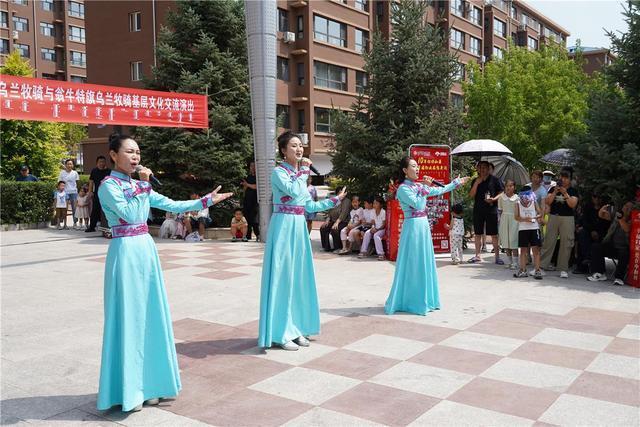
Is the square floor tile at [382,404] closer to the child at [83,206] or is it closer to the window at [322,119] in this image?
the child at [83,206]

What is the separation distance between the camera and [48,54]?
2339 inches

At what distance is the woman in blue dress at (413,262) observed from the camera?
704cm

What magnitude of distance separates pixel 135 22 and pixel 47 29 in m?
33.1

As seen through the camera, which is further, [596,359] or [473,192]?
[473,192]

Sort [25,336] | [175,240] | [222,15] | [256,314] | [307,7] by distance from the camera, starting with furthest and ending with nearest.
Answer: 1. [307,7]
2. [222,15]
3. [175,240]
4. [256,314]
5. [25,336]

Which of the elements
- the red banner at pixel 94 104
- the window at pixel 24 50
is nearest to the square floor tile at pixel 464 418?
the red banner at pixel 94 104

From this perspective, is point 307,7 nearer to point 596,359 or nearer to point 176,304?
point 176,304

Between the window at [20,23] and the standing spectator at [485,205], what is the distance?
5817 centimetres

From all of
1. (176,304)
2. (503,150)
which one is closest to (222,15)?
(503,150)

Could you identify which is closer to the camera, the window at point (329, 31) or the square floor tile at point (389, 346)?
the square floor tile at point (389, 346)

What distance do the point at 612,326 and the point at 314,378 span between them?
370 centimetres

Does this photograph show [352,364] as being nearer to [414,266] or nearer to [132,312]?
[132,312]

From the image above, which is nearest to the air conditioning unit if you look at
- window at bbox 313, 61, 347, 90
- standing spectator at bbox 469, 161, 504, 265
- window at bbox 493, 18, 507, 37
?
window at bbox 313, 61, 347, 90

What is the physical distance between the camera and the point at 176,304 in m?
7.62
